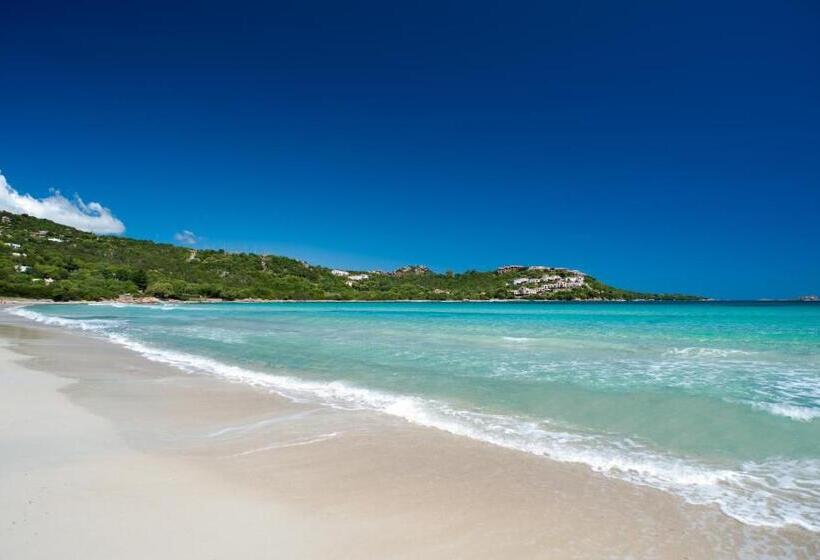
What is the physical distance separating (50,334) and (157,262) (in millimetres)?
95407

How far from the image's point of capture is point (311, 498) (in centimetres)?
411

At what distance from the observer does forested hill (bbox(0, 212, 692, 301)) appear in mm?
71438

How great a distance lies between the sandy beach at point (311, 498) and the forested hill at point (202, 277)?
2886 inches

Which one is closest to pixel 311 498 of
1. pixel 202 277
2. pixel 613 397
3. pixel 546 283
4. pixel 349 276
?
pixel 613 397

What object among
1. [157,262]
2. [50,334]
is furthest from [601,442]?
[157,262]

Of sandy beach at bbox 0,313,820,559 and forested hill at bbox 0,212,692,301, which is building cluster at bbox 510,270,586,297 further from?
sandy beach at bbox 0,313,820,559

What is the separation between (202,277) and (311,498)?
108614 millimetres

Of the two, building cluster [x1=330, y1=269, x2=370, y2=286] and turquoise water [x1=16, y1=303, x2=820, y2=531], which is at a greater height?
building cluster [x1=330, y1=269, x2=370, y2=286]

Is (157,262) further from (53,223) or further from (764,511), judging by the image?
(764,511)

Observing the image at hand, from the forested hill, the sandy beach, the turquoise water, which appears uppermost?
the forested hill

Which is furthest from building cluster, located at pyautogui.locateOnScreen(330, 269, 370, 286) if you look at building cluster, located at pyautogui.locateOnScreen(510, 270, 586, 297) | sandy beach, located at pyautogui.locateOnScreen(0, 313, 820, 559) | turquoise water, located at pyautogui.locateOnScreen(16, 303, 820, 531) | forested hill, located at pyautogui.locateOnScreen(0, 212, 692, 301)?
sandy beach, located at pyautogui.locateOnScreen(0, 313, 820, 559)

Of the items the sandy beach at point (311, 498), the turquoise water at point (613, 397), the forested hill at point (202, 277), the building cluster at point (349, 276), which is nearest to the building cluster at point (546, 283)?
the forested hill at point (202, 277)

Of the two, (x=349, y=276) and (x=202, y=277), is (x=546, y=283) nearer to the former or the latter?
(x=349, y=276)

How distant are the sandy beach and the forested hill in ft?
240
